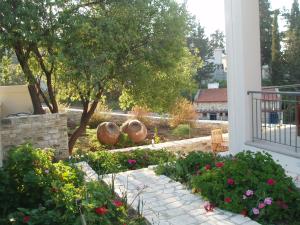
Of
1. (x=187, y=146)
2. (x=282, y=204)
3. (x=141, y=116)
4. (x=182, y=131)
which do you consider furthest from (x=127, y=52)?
(x=282, y=204)

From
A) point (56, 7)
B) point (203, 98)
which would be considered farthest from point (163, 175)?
point (203, 98)

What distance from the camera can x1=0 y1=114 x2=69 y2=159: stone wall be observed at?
319 inches

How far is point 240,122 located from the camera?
7.09m

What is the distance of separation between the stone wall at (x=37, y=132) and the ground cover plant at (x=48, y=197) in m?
3.39

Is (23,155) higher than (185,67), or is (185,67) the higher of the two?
(185,67)

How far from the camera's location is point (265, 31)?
29062mm

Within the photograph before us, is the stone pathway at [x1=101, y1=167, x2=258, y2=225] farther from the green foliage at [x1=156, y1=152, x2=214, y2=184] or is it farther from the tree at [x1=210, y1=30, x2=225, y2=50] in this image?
the tree at [x1=210, y1=30, x2=225, y2=50]

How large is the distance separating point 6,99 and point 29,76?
198cm

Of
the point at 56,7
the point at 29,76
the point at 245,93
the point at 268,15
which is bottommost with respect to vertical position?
the point at 245,93

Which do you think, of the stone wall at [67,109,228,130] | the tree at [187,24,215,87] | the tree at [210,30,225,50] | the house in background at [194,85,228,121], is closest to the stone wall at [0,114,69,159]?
the stone wall at [67,109,228,130]

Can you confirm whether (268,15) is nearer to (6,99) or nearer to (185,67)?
(185,67)

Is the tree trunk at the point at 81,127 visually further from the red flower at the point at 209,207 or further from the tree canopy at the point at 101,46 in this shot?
the red flower at the point at 209,207

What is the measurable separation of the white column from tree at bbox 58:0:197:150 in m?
2.23

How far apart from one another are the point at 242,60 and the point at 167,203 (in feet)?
10.8
